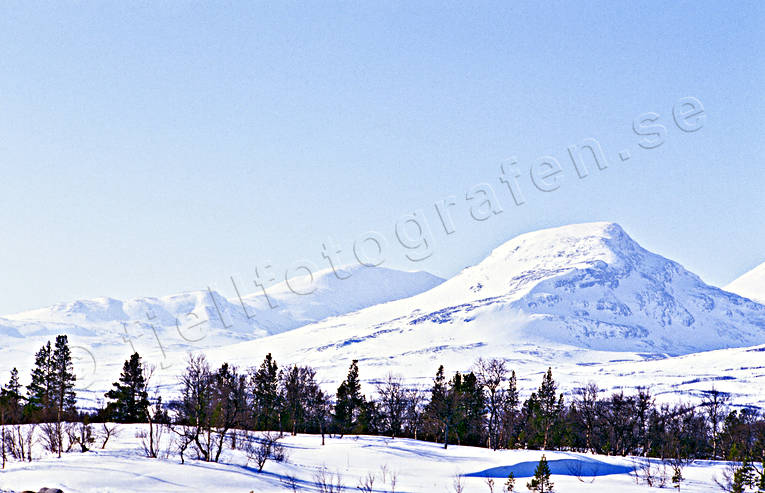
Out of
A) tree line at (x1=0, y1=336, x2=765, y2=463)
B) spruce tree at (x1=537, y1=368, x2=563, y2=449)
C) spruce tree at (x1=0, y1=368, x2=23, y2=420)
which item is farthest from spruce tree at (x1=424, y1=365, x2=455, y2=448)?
spruce tree at (x1=0, y1=368, x2=23, y2=420)

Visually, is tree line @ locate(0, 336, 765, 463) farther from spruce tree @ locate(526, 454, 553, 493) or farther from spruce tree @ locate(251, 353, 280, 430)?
spruce tree @ locate(526, 454, 553, 493)

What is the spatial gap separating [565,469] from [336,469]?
2379 cm

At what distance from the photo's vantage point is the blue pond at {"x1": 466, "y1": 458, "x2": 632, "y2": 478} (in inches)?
2768

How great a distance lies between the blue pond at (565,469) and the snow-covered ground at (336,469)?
97 millimetres

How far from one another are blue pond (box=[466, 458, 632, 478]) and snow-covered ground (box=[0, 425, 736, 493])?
0.10m

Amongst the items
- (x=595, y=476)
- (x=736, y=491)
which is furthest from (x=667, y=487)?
(x=736, y=491)

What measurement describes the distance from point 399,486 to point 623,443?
47646 mm

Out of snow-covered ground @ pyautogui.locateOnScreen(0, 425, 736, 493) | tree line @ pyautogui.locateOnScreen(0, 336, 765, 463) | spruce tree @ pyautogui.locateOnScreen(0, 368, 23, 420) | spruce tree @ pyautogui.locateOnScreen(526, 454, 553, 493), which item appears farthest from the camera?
tree line @ pyautogui.locateOnScreen(0, 336, 765, 463)

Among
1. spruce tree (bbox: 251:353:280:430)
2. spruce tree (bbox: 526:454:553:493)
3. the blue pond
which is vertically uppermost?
spruce tree (bbox: 251:353:280:430)

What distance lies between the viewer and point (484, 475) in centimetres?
6969

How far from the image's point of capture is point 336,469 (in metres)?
65.8

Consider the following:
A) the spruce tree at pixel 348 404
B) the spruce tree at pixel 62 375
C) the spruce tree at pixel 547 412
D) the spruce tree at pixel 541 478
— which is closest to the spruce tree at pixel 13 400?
the spruce tree at pixel 62 375

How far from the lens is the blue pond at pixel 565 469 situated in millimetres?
70312

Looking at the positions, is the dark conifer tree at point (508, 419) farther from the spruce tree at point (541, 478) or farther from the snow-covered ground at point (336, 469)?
the spruce tree at point (541, 478)
